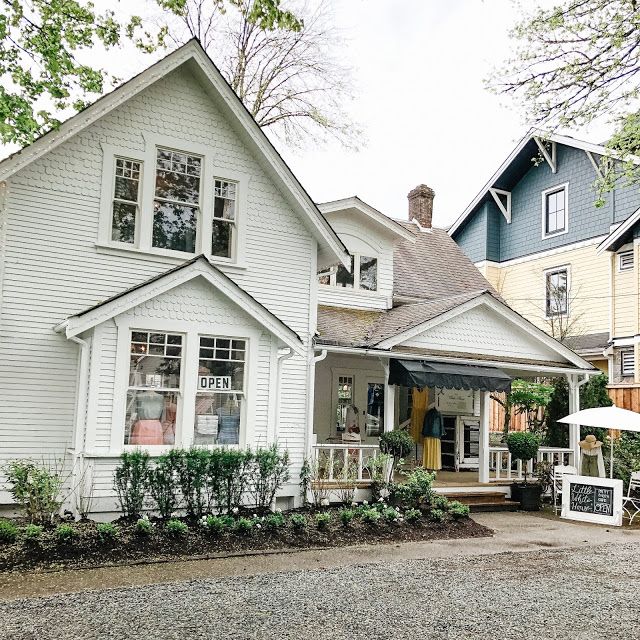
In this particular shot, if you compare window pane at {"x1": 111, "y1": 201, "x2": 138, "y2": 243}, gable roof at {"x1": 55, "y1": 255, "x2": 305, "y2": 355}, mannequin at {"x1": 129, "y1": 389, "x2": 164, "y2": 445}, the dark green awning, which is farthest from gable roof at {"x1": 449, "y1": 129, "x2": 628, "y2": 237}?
mannequin at {"x1": 129, "y1": 389, "x2": 164, "y2": 445}

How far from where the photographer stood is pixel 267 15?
8.36 metres

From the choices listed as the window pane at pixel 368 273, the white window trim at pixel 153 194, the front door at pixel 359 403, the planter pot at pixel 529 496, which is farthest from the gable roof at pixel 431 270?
the white window trim at pixel 153 194

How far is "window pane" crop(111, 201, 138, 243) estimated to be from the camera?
35.9 ft

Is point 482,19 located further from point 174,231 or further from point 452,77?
point 174,231

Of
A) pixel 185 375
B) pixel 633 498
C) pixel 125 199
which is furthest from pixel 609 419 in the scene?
pixel 125 199

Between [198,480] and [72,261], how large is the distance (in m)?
3.93

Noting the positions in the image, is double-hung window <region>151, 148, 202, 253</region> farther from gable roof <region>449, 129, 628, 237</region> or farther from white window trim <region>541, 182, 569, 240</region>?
white window trim <region>541, 182, 569, 240</region>

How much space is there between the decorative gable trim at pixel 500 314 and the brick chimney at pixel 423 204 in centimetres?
577

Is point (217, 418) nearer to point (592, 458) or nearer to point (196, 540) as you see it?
point (196, 540)

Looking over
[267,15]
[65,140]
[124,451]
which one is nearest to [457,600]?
[124,451]

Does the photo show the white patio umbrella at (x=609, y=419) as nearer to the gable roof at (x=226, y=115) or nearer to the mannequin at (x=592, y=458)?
the mannequin at (x=592, y=458)

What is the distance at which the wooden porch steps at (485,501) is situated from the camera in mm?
12938

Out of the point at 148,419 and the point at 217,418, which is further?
the point at 217,418

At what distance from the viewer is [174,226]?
37.4 ft
